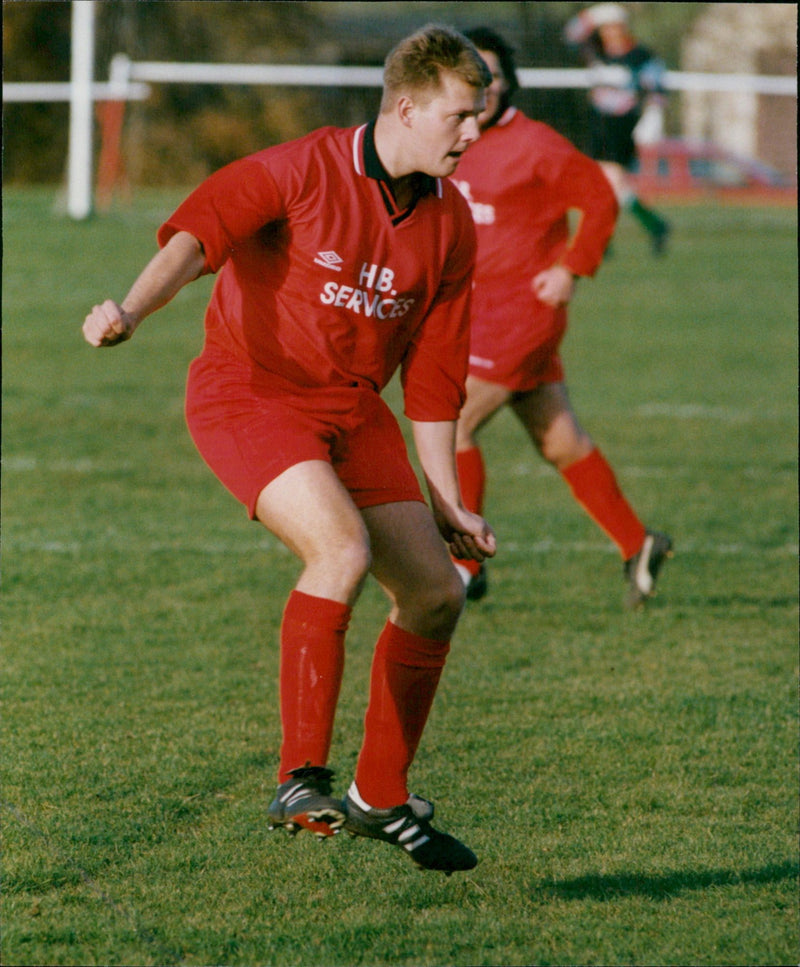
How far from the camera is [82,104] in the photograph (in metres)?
23.1

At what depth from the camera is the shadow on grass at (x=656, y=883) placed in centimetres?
391

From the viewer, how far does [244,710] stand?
5336 mm

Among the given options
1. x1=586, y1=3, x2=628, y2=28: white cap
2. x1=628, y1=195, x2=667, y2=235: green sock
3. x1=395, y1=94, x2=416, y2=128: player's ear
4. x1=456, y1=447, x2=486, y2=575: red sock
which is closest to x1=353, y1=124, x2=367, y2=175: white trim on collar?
x1=395, y1=94, x2=416, y2=128: player's ear

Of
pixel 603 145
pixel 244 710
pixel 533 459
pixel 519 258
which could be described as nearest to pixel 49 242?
pixel 603 145

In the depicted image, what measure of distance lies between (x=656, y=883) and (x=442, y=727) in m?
1.35

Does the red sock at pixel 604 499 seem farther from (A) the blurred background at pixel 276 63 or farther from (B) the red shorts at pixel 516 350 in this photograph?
(A) the blurred background at pixel 276 63

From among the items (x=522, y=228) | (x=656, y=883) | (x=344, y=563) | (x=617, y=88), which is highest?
(x=522, y=228)

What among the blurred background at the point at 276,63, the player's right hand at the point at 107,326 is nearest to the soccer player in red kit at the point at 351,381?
the player's right hand at the point at 107,326

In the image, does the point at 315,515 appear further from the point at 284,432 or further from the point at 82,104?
the point at 82,104

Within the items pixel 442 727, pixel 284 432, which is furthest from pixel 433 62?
pixel 442 727

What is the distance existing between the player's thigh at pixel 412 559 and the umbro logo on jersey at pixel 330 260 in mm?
616

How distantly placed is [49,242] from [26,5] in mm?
15292

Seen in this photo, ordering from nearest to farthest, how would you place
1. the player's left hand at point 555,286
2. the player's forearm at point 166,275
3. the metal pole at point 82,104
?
the player's forearm at point 166,275, the player's left hand at point 555,286, the metal pole at point 82,104

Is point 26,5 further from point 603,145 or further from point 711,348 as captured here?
point 711,348
